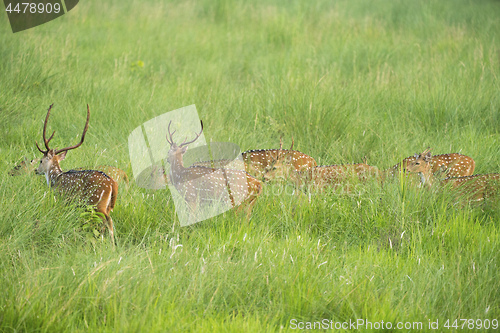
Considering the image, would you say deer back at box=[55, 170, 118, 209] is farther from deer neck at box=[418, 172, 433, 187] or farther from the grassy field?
deer neck at box=[418, 172, 433, 187]

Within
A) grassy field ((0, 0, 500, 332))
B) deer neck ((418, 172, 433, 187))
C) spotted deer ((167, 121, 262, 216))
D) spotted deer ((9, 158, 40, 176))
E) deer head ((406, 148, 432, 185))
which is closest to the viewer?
grassy field ((0, 0, 500, 332))

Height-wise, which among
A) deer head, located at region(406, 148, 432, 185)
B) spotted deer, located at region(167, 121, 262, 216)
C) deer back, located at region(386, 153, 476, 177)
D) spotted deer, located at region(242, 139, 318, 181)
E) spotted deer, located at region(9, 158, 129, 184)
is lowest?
deer back, located at region(386, 153, 476, 177)

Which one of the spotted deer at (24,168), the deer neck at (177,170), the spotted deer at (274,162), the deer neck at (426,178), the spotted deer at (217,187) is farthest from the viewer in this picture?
the spotted deer at (274,162)

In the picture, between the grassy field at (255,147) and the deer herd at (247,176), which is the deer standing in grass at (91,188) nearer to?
the deer herd at (247,176)

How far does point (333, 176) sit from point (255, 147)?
1.23 meters

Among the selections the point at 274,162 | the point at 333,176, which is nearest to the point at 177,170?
Result: the point at 274,162

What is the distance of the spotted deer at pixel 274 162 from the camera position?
4.88 meters

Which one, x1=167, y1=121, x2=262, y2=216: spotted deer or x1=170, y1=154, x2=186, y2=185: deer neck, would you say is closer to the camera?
x1=167, y1=121, x2=262, y2=216: spotted deer

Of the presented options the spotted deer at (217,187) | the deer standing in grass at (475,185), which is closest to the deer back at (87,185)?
the spotted deer at (217,187)

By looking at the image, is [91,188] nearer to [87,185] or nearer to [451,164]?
[87,185]

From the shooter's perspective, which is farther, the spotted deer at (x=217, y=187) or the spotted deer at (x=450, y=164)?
the spotted deer at (x=450, y=164)

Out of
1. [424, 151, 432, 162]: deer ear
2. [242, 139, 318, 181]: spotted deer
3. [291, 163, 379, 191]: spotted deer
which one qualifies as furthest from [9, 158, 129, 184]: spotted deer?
[424, 151, 432, 162]: deer ear

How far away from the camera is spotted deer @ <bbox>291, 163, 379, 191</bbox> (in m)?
4.46

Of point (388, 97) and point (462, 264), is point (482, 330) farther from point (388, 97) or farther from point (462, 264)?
point (388, 97)
